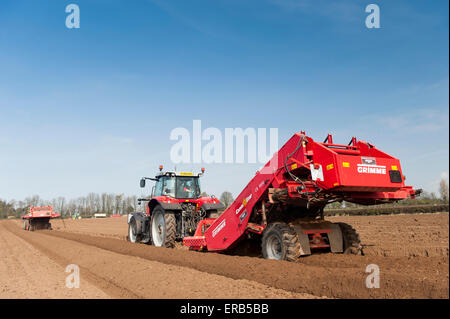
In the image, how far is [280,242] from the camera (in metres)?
6.40

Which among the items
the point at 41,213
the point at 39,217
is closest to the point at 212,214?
the point at 41,213

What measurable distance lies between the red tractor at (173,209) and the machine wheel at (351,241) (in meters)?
3.73

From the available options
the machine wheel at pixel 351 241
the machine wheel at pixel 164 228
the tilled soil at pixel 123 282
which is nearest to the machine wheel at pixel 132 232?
the machine wheel at pixel 164 228

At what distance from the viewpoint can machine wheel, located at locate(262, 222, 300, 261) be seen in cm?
617

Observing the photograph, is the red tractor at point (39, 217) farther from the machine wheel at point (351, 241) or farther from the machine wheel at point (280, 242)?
the machine wheel at point (351, 241)

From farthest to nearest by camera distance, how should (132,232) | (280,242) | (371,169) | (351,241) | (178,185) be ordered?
(132,232) < (178,185) < (351,241) < (280,242) < (371,169)

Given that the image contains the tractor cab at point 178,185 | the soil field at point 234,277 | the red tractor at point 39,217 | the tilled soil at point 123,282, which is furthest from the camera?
the red tractor at point 39,217

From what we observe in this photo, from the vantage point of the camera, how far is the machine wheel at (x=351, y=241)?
6934 mm

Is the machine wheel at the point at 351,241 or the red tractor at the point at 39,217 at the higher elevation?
the machine wheel at the point at 351,241

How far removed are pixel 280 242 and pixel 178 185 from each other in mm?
5246

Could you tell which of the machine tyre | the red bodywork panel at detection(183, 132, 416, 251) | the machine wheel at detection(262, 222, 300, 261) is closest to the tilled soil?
the machine wheel at detection(262, 222, 300, 261)

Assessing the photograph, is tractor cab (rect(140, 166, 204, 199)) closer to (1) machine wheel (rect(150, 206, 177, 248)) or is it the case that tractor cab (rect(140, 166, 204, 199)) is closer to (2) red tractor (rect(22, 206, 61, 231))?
(1) machine wheel (rect(150, 206, 177, 248))

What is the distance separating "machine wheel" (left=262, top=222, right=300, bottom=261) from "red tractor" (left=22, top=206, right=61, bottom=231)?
23272 mm

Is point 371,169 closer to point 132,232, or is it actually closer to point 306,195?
point 306,195
